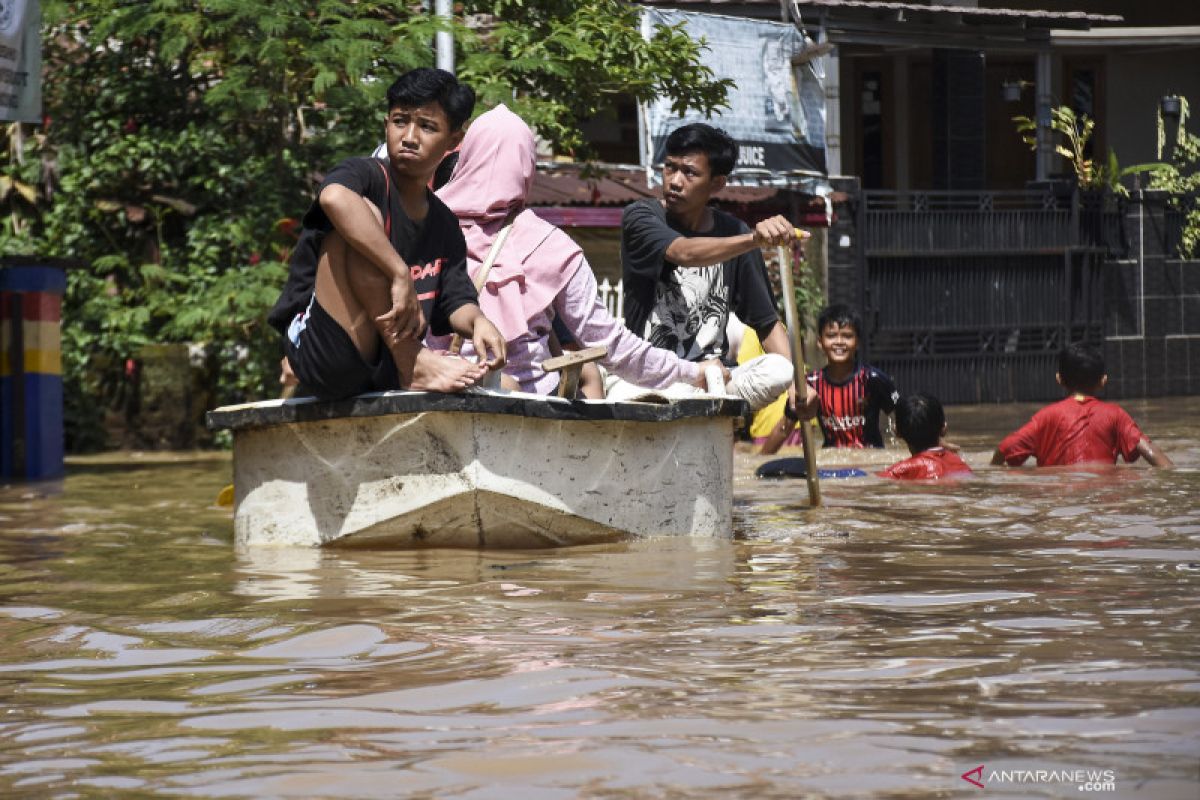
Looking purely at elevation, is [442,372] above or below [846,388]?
above

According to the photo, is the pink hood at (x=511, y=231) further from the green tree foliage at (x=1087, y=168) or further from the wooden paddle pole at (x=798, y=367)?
the green tree foliage at (x=1087, y=168)

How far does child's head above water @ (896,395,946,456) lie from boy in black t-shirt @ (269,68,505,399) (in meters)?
3.31

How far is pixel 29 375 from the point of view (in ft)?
36.1

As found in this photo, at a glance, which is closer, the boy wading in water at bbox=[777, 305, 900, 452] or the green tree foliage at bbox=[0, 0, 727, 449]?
the boy wading in water at bbox=[777, 305, 900, 452]

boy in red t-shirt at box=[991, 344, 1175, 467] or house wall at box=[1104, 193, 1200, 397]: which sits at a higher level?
house wall at box=[1104, 193, 1200, 397]

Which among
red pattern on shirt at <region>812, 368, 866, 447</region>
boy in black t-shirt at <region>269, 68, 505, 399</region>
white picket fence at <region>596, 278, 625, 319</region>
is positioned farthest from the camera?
white picket fence at <region>596, 278, 625, 319</region>

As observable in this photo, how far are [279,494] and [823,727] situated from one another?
332cm

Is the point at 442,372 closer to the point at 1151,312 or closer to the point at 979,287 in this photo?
the point at 979,287

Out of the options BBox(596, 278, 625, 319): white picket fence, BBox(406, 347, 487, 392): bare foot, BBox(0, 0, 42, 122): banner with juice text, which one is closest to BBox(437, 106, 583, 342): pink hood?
BBox(406, 347, 487, 392): bare foot

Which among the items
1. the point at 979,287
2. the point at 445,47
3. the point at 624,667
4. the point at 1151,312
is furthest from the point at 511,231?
the point at 1151,312

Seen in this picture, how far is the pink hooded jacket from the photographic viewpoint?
6.57m

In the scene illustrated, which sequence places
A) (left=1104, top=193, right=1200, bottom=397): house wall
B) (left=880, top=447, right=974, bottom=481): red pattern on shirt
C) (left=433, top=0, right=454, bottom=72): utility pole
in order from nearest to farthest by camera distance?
(left=880, top=447, right=974, bottom=481): red pattern on shirt < (left=433, top=0, right=454, bottom=72): utility pole < (left=1104, top=193, right=1200, bottom=397): house wall

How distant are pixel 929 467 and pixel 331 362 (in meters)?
3.92

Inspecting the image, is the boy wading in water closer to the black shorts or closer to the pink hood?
the pink hood
